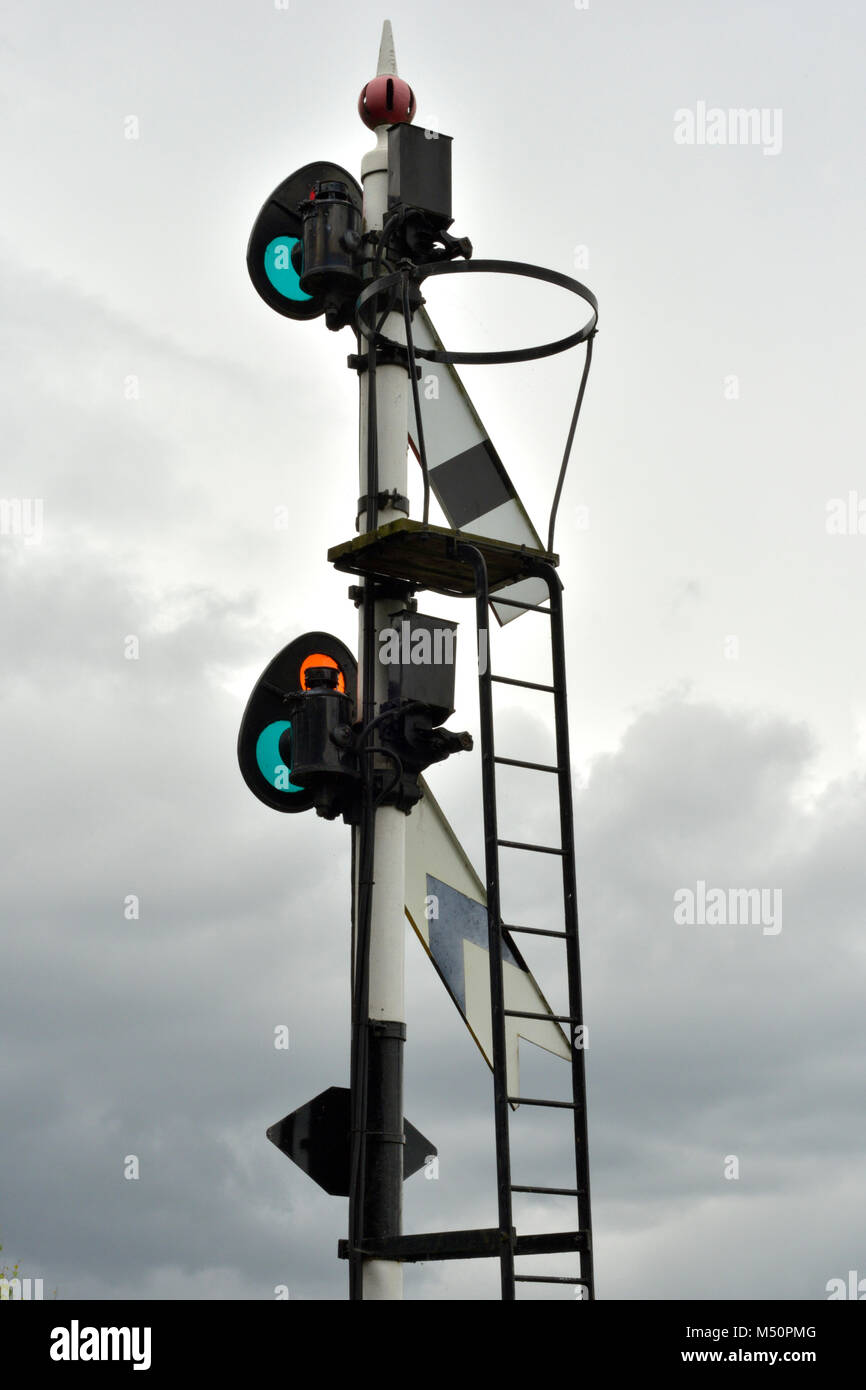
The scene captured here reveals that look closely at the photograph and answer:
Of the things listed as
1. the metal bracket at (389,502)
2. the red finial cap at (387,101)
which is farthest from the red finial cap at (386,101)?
the metal bracket at (389,502)

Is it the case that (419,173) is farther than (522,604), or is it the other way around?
(419,173)

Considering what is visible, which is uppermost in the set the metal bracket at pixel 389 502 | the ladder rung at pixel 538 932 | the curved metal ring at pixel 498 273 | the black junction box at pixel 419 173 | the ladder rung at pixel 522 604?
the black junction box at pixel 419 173

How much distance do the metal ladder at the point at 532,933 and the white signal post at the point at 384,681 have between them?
86 cm

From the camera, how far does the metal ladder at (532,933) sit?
860cm

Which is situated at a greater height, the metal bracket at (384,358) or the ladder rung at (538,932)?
the metal bracket at (384,358)

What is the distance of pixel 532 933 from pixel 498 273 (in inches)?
140

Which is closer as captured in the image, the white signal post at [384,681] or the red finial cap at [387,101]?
the white signal post at [384,681]

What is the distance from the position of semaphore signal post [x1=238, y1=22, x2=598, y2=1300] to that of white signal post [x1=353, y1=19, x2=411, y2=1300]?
0.01 meters

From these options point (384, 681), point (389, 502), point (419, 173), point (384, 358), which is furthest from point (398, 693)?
point (419, 173)

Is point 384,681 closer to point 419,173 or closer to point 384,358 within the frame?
point 384,358

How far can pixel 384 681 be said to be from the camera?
10.4 m

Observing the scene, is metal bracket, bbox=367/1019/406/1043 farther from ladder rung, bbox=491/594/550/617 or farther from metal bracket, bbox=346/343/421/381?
metal bracket, bbox=346/343/421/381

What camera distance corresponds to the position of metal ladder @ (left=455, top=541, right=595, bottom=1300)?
8602 mm

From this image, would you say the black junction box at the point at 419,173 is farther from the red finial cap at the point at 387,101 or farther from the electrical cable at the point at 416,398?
the electrical cable at the point at 416,398
